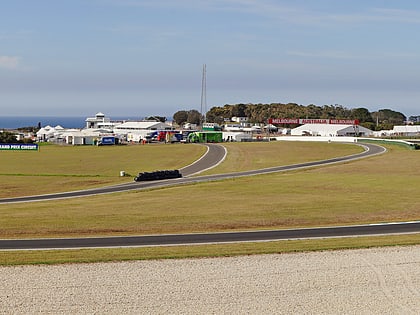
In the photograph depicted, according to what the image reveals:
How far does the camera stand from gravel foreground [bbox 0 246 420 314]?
856 inches

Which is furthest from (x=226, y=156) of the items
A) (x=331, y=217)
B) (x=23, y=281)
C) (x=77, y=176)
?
(x=23, y=281)

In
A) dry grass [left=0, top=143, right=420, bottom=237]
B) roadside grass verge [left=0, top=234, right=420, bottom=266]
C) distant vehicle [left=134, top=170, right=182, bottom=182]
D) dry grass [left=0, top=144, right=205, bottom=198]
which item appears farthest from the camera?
distant vehicle [left=134, top=170, right=182, bottom=182]

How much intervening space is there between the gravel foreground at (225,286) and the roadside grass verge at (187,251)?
958 millimetres

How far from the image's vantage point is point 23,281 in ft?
79.4

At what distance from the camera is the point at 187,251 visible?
98.1 feet

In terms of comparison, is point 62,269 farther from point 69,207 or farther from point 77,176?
point 77,176

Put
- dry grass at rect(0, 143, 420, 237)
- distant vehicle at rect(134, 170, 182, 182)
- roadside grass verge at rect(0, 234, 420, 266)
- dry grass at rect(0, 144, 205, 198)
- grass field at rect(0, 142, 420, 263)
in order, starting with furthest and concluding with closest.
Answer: distant vehicle at rect(134, 170, 182, 182) < dry grass at rect(0, 144, 205, 198) < dry grass at rect(0, 143, 420, 237) < grass field at rect(0, 142, 420, 263) < roadside grass verge at rect(0, 234, 420, 266)

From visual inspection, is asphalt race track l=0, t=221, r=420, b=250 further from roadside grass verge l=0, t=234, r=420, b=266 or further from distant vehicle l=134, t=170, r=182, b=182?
distant vehicle l=134, t=170, r=182, b=182

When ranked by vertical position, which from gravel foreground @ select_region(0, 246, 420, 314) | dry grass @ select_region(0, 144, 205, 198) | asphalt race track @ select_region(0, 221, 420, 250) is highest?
gravel foreground @ select_region(0, 246, 420, 314)

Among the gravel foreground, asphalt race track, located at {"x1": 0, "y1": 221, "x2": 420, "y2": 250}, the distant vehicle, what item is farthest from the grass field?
the distant vehicle

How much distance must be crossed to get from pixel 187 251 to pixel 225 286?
19.7 ft

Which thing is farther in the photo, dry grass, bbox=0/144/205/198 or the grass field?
dry grass, bbox=0/144/205/198

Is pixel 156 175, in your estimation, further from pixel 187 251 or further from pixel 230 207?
pixel 187 251

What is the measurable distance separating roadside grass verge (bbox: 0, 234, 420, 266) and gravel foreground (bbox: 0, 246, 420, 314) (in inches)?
37.7
